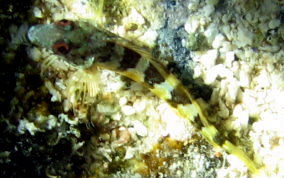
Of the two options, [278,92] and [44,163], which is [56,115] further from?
[278,92]

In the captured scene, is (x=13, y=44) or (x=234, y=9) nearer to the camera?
(x=13, y=44)

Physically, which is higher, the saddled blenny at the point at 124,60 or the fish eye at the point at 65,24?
the fish eye at the point at 65,24

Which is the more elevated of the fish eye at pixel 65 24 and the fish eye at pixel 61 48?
the fish eye at pixel 65 24

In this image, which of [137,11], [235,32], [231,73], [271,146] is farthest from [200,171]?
[137,11]

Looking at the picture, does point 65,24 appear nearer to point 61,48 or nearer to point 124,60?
point 61,48

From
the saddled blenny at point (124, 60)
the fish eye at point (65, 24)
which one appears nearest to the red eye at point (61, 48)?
the saddled blenny at point (124, 60)

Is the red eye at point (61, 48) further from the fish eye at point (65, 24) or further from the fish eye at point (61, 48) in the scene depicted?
the fish eye at point (65, 24)

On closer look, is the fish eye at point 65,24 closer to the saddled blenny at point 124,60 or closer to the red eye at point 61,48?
the saddled blenny at point 124,60
